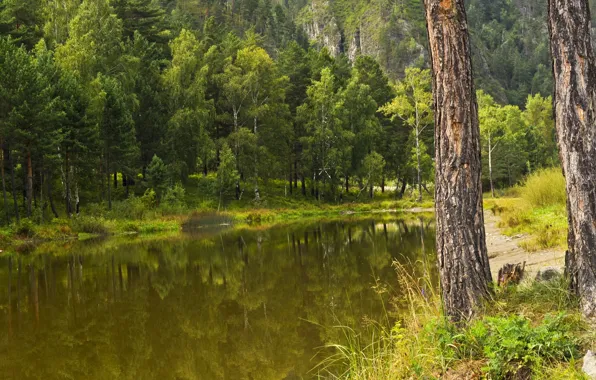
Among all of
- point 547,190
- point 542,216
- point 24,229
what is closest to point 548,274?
point 542,216

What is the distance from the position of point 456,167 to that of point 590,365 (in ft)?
7.41

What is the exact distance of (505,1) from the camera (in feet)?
625

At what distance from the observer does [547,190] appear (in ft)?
60.7

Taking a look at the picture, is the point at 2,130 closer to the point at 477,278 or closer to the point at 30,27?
the point at 30,27

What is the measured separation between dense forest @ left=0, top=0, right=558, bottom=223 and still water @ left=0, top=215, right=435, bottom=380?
13.9m

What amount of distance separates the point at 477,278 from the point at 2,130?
94.8 ft

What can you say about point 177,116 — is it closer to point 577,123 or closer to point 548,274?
point 548,274

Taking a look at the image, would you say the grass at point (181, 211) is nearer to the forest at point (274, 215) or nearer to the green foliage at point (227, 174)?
the forest at point (274, 215)

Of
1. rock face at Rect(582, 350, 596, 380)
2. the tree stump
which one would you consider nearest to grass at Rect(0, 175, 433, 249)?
the tree stump

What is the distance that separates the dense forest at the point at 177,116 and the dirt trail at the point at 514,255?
24.8 meters

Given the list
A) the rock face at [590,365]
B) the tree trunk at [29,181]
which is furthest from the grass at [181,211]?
the rock face at [590,365]

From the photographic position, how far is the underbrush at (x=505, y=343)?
4.00 meters

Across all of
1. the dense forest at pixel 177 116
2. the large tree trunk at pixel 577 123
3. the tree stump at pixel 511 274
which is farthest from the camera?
the dense forest at pixel 177 116

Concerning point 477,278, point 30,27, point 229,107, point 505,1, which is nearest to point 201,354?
point 477,278
